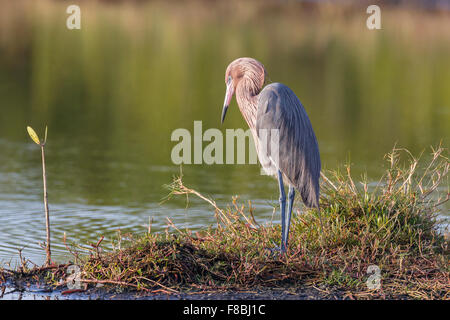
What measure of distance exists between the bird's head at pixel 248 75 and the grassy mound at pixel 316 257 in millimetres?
1145

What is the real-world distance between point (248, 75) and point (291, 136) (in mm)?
685

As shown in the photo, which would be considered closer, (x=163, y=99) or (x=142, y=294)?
(x=142, y=294)

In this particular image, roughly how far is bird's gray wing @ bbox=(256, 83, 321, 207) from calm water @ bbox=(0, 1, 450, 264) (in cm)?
240

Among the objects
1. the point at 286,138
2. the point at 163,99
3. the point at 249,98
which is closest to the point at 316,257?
the point at 286,138

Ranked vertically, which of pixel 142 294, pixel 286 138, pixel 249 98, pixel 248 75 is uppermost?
pixel 248 75

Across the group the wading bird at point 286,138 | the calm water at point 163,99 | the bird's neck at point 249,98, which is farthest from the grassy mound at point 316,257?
the calm water at point 163,99

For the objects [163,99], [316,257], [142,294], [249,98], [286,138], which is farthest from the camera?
[163,99]

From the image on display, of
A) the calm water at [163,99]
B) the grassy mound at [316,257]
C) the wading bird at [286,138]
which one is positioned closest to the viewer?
the grassy mound at [316,257]

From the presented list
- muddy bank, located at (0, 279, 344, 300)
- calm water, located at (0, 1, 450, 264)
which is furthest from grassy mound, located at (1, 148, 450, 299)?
calm water, located at (0, 1, 450, 264)

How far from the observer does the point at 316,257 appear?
6547mm

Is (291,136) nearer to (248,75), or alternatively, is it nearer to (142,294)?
(248,75)

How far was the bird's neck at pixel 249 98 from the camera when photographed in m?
7.26

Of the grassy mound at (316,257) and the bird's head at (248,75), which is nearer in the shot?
the grassy mound at (316,257)

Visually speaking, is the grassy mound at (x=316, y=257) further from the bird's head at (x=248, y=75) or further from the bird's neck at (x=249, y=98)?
the bird's head at (x=248, y=75)
